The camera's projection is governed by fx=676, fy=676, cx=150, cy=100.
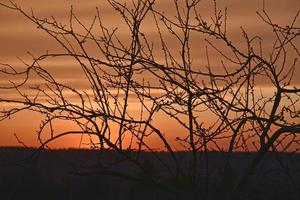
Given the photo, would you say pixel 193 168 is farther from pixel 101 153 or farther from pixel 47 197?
pixel 47 197

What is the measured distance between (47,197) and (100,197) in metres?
1.98

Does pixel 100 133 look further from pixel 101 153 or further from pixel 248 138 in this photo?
pixel 248 138

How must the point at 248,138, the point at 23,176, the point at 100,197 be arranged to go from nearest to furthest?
the point at 248,138 → the point at 100,197 → the point at 23,176

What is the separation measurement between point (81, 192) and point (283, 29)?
15777 millimetres

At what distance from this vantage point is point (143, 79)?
22.8 ft

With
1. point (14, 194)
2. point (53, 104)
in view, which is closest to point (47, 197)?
point (14, 194)

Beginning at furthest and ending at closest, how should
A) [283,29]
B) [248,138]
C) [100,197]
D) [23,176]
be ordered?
[23,176]
[100,197]
[248,138]
[283,29]

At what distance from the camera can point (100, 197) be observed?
69.7ft

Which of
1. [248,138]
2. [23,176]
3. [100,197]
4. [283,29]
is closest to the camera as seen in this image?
[283,29]

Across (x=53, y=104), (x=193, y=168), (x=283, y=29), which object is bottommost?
(x=193, y=168)

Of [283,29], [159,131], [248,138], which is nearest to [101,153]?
[159,131]

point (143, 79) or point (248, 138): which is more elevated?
point (143, 79)

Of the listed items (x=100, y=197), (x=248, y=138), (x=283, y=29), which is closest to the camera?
(x=283, y=29)

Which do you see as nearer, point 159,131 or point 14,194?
point 159,131
